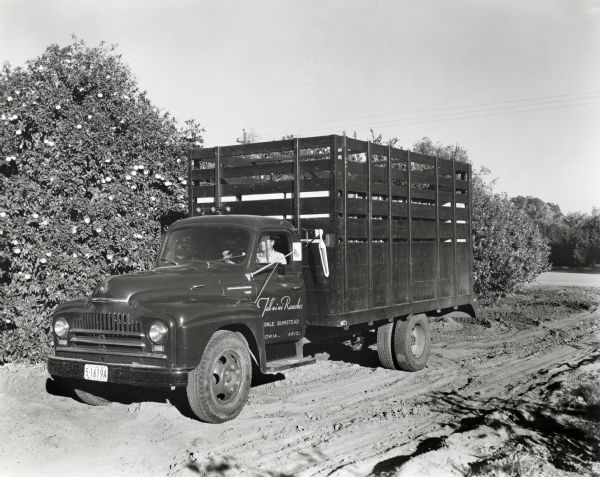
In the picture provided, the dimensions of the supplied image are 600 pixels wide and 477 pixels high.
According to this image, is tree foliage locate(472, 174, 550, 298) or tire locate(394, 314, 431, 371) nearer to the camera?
tire locate(394, 314, 431, 371)

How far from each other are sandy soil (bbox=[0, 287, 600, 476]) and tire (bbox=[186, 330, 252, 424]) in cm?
18

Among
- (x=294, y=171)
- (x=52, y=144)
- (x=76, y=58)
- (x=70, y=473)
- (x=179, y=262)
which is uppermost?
(x=76, y=58)

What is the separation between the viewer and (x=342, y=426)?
6.07 m

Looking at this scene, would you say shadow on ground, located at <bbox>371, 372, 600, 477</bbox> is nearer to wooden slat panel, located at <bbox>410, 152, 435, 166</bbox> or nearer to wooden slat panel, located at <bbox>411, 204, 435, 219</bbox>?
wooden slat panel, located at <bbox>411, 204, 435, 219</bbox>

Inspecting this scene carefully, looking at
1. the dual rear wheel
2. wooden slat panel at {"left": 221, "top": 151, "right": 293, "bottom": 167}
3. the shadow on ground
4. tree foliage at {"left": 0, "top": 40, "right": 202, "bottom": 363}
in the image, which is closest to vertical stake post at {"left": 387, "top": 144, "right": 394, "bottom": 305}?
the dual rear wheel

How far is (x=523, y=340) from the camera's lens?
39.1ft

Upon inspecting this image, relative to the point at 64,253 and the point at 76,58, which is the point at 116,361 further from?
the point at 76,58

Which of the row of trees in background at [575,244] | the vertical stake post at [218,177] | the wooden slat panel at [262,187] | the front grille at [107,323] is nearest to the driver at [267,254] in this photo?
the wooden slat panel at [262,187]

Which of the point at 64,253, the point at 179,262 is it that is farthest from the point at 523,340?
the point at 64,253

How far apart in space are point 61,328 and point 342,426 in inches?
117

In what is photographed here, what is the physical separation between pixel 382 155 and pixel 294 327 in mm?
2819

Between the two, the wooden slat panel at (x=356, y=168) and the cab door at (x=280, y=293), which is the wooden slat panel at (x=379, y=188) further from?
the cab door at (x=280, y=293)

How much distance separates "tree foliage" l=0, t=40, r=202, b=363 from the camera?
8.14 meters

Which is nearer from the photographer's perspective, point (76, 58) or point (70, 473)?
point (70, 473)
